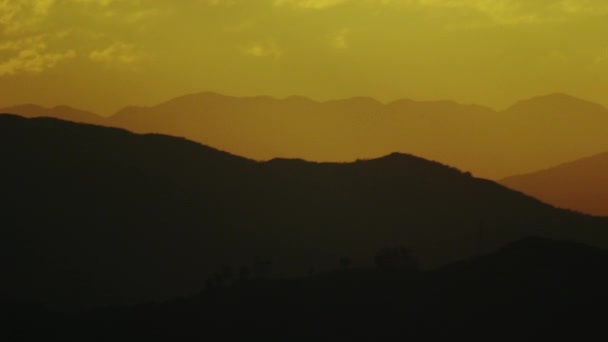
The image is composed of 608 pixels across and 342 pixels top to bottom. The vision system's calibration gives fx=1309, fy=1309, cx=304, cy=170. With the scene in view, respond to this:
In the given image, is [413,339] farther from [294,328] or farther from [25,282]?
[25,282]

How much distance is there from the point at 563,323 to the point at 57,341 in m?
40.6

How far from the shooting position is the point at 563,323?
289 feet

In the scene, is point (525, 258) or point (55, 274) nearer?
point (525, 258)

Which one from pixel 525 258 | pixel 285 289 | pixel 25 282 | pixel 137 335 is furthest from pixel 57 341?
pixel 25 282

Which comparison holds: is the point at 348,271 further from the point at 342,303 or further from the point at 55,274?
the point at 55,274

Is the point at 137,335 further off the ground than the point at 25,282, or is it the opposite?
the point at 25,282

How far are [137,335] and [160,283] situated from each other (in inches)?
3253

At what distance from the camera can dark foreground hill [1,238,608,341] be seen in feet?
297

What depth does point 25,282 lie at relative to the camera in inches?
6885

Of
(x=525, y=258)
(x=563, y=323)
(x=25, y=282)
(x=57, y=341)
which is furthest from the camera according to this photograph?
(x=25, y=282)

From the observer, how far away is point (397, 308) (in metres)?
97.6

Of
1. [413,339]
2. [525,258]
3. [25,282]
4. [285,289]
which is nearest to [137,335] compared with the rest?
[285,289]

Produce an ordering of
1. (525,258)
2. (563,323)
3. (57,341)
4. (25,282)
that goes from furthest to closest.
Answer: (25,282) < (57,341) < (525,258) < (563,323)

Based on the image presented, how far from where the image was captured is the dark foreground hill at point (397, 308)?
90.4 meters
